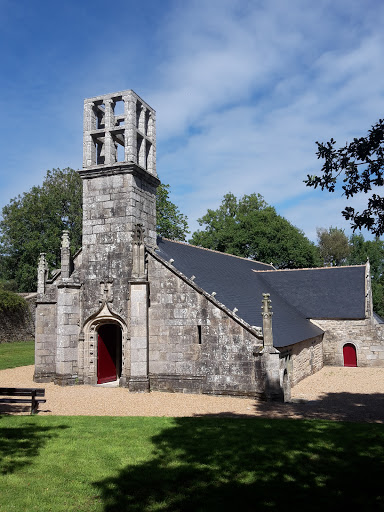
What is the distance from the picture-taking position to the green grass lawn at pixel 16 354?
2239 centimetres

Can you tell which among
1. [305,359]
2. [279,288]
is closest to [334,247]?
[279,288]

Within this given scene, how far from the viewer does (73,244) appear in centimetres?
4222

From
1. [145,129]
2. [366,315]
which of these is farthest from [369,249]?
[145,129]

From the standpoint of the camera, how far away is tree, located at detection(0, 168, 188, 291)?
129ft

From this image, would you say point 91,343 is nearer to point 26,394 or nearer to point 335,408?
point 26,394

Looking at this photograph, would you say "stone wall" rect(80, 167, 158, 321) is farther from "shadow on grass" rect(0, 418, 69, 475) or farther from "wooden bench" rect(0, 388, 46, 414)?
"shadow on grass" rect(0, 418, 69, 475)

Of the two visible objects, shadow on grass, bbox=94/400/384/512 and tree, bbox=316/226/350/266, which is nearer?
shadow on grass, bbox=94/400/384/512

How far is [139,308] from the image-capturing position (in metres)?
15.5

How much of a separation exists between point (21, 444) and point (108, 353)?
29.6ft

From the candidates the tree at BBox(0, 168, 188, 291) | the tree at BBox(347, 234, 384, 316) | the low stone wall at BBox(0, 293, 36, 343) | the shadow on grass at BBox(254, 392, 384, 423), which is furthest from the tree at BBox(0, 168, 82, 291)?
the tree at BBox(347, 234, 384, 316)

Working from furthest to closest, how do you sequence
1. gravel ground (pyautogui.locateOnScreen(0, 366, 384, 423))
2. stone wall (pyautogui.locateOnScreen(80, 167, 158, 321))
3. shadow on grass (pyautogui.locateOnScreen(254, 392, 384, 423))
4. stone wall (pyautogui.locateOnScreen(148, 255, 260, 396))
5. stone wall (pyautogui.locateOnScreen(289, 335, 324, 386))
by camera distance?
stone wall (pyautogui.locateOnScreen(289, 335, 324, 386)) < stone wall (pyautogui.locateOnScreen(80, 167, 158, 321)) < stone wall (pyautogui.locateOnScreen(148, 255, 260, 396)) < gravel ground (pyautogui.locateOnScreen(0, 366, 384, 423)) < shadow on grass (pyautogui.locateOnScreen(254, 392, 384, 423))

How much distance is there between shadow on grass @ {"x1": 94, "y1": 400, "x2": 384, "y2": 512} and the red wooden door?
7821mm

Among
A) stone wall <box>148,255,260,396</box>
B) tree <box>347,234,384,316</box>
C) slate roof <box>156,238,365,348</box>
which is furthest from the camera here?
tree <box>347,234,384,316</box>

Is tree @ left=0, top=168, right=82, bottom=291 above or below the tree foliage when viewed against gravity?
above
